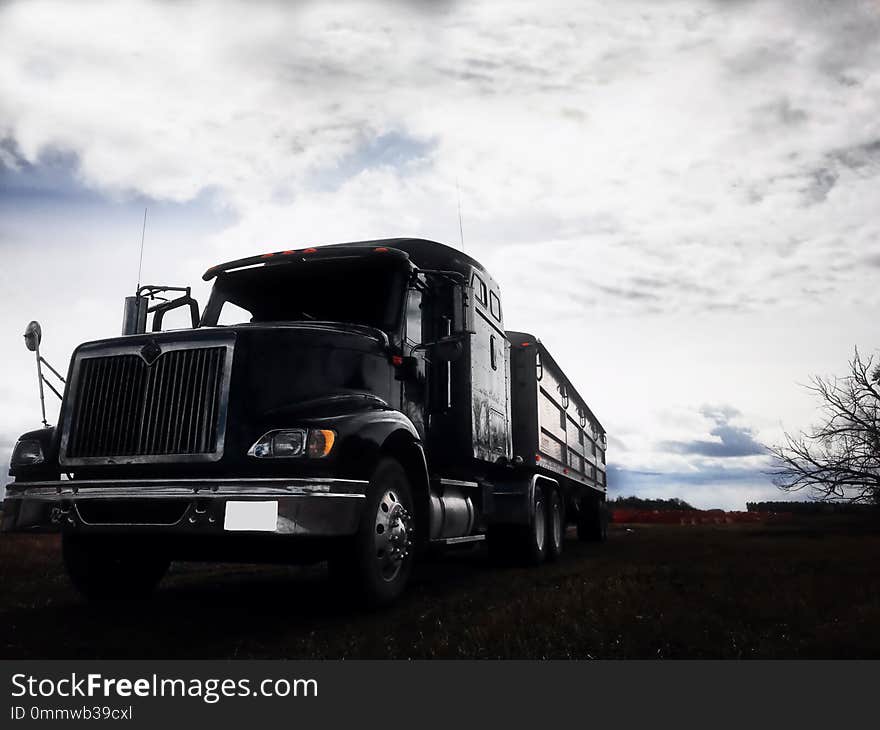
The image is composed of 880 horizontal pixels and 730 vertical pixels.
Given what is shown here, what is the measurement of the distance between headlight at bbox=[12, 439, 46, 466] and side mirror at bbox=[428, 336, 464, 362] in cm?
335

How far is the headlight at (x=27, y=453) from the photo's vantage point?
6.64 m

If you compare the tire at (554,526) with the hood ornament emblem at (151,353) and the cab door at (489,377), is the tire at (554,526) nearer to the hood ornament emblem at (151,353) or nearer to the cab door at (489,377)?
the cab door at (489,377)

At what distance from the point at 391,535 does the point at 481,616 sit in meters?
0.91

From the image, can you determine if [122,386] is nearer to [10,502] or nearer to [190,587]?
[10,502]

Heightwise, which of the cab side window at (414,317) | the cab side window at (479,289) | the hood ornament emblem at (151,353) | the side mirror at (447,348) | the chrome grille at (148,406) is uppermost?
the cab side window at (479,289)

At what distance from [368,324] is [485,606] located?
2.58m

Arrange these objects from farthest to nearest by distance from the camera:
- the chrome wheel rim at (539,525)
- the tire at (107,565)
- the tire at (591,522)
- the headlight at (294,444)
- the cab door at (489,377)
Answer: the tire at (591,522)
the chrome wheel rim at (539,525)
the cab door at (489,377)
the tire at (107,565)
the headlight at (294,444)

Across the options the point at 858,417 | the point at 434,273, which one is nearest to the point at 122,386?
the point at 434,273

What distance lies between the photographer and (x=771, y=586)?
8.10m

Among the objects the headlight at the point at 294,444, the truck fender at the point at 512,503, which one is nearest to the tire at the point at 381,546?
the headlight at the point at 294,444

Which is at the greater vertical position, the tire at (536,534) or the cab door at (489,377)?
the cab door at (489,377)

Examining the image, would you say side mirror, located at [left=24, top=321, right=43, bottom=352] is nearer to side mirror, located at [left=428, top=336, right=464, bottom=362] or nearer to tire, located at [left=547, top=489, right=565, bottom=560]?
side mirror, located at [left=428, top=336, right=464, bottom=362]

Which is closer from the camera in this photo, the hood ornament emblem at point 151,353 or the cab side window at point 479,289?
the hood ornament emblem at point 151,353

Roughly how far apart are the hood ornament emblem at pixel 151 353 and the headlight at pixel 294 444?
1137mm
